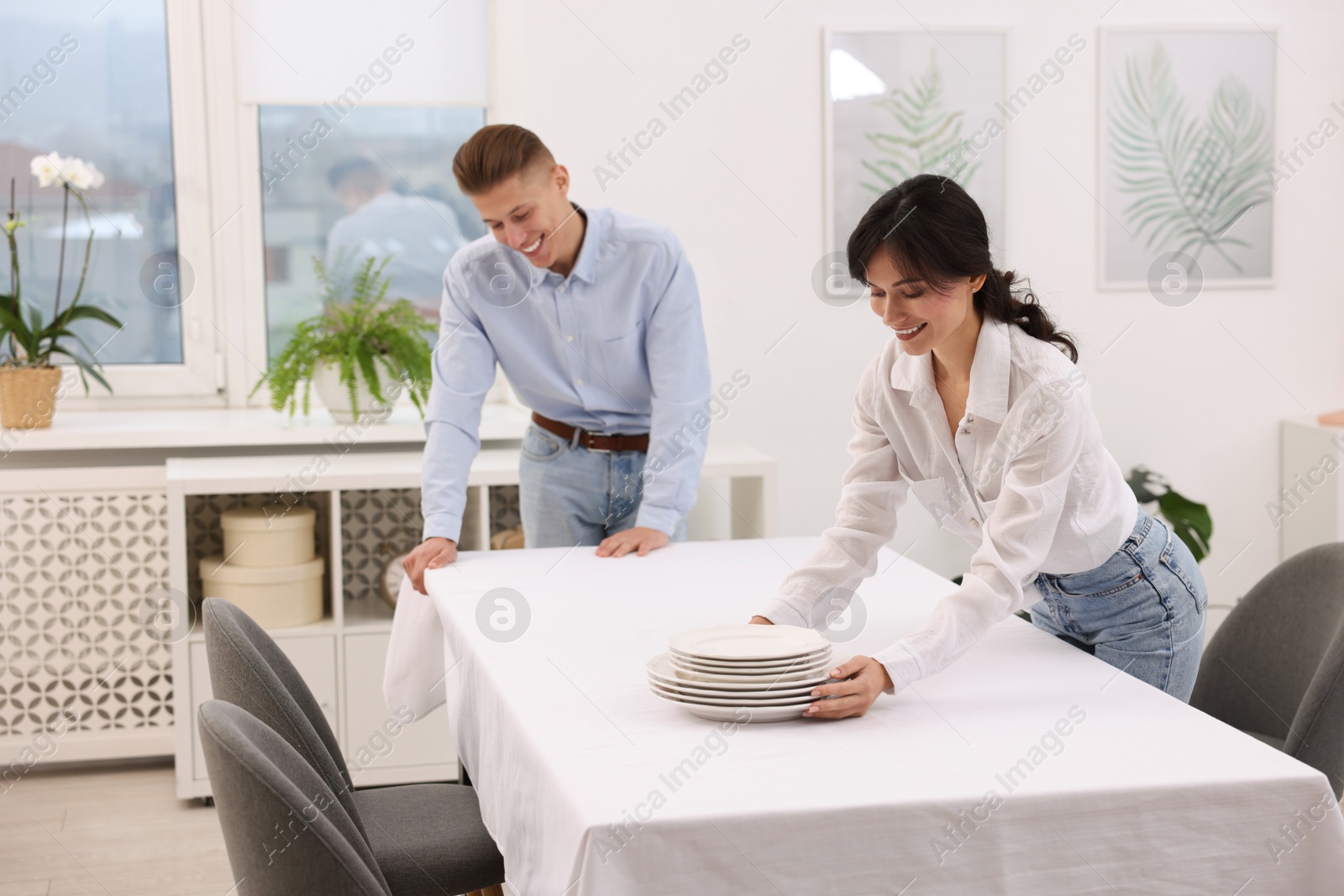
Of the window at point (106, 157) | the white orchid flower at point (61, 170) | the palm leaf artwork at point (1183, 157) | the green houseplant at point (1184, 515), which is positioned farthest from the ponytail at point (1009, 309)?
the window at point (106, 157)

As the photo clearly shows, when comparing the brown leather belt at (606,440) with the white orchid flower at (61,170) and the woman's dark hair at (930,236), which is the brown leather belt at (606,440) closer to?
the woman's dark hair at (930,236)

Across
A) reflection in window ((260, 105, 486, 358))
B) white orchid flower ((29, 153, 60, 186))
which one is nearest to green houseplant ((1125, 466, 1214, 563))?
reflection in window ((260, 105, 486, 358))

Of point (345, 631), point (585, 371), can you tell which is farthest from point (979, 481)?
point (345, 631)

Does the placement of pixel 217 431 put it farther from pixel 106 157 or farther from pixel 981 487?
pixel 981 487

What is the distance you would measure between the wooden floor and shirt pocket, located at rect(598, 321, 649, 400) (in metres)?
1.29

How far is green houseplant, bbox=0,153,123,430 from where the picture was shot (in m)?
3.17

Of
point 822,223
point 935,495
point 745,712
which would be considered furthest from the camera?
point 822,223

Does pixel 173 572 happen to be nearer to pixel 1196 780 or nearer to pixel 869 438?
pixel 869 438

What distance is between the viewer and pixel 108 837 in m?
2.82

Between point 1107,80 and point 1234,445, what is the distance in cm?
112

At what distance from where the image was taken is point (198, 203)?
3.59 metres

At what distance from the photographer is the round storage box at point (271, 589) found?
3.04 m

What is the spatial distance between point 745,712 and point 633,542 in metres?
0.93

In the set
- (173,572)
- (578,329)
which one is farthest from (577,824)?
(173,572)
